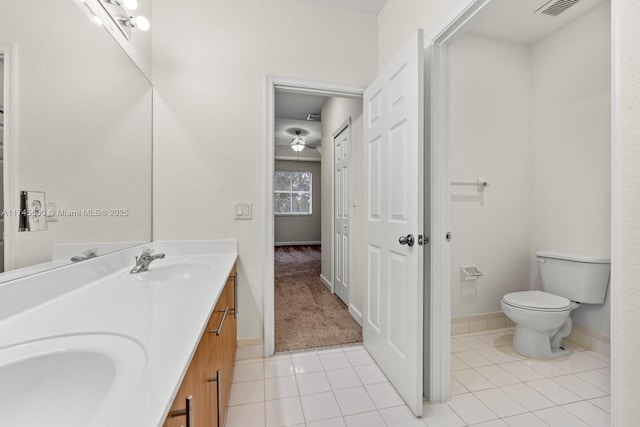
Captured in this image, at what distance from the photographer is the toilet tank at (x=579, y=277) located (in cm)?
195

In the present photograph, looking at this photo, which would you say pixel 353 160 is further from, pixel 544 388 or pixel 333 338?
pixel 544 388

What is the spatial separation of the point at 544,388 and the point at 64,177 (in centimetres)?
267

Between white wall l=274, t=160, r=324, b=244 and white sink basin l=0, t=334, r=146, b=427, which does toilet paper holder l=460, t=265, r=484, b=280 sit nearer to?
white sink basin l=0, t=334, r=146, b=427

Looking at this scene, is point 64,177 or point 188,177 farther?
point 188,177

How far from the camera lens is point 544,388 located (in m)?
1.62

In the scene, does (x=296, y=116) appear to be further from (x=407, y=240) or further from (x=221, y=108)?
(x=407, y=240)

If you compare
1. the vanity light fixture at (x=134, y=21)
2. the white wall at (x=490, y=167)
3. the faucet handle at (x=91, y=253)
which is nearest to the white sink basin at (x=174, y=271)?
the faucet handle at (x=91, y=253)

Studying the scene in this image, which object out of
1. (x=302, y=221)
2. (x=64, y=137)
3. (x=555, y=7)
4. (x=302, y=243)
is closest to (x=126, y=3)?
(x=64, y=137)

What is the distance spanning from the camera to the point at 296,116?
4742 mm

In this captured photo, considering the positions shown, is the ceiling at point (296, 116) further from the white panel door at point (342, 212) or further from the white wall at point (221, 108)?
the white wall at point (221, 108)

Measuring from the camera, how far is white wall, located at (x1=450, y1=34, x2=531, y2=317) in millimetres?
2318

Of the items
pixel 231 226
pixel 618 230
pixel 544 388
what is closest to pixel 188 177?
pixel 231 226

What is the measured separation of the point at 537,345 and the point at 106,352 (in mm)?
2495

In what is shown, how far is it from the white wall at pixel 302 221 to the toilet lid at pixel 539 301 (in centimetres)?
561
